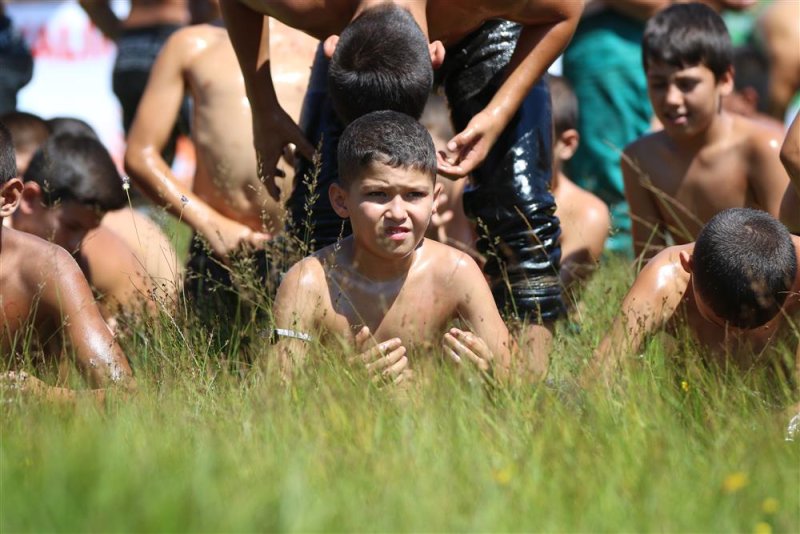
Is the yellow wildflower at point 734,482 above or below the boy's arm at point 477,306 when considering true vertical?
above

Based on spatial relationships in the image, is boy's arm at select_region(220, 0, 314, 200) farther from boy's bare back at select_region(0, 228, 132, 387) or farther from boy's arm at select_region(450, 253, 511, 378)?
boy's bare back at select_region(0, 228, 132, 387)

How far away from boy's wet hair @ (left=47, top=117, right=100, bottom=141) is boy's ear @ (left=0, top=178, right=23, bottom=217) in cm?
208

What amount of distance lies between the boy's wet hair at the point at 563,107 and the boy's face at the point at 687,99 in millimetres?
1127

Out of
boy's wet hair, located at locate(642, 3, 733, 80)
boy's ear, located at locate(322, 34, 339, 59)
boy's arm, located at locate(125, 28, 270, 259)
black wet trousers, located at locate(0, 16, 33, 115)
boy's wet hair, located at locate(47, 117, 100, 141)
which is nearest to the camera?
boy's ear, located at locate(322, 34, 339, 59)

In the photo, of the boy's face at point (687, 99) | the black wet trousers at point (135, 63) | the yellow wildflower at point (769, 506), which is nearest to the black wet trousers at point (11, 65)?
the black wet trousers at point (135, 63)

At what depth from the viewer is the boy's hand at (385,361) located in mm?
3678

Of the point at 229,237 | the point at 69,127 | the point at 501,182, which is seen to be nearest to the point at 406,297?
the point at 501,182

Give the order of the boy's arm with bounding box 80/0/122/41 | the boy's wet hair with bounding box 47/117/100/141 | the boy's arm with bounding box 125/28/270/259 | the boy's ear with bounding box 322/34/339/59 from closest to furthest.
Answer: the boy's ear with bounding box 322/34/339/59 < the boy's arm with bounding box 125/28/270/259 < the boy's wet hair with bounding box 47/117/100/141 < the boy's arm with bounding box 80/0/122/41

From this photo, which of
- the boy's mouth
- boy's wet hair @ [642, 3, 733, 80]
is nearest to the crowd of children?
the boy's mouth

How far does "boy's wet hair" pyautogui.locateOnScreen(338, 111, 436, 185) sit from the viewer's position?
391 cm

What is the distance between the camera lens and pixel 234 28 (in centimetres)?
448

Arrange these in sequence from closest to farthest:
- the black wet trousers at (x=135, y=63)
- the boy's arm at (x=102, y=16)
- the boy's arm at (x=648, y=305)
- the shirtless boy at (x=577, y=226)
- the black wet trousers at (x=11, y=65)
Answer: the boy's arm at (x=648, y=305) < the shirtless boy at (x=577, y=226) < the black wet trousers at (x=11, y=65) < the black wet trousers at (x=135, y=63) < the boy's arm at (x=102, y=16)

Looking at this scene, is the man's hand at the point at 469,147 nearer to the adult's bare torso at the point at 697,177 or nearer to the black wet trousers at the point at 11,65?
the adult's bare torso at the point at 697,177

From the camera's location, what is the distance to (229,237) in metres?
5.52
